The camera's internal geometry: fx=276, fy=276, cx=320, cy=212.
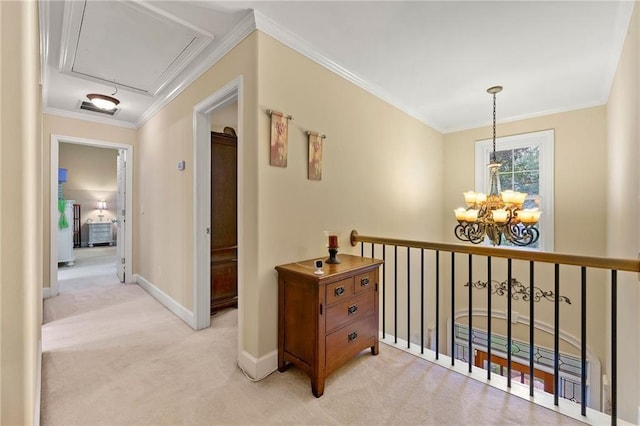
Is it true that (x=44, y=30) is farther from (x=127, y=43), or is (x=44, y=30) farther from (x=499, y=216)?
(x=499, y=216)

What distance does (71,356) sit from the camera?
7.45 feet

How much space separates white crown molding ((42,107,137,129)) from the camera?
151 inches

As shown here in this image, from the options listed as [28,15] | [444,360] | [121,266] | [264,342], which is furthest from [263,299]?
[121,266]

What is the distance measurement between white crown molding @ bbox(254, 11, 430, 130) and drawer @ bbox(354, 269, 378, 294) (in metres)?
1.90

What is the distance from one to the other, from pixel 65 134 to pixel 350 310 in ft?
15.4

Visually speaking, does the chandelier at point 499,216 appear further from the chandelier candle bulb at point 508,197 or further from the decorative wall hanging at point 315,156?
the decorative wall hanging at point 315,156

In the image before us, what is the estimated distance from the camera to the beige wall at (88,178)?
25.0ft

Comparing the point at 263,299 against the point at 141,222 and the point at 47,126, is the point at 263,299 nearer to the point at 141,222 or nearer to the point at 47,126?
the point at 141,222

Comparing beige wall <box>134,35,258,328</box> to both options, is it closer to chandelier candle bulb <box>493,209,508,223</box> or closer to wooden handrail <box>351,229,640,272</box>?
wooden handrail <box>351,229,640,272</box>

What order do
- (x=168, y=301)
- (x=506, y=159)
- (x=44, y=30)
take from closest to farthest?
(x=44, y=30), (x=168, y=301), (x=506, y=159)

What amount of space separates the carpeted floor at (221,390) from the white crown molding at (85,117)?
119 inches

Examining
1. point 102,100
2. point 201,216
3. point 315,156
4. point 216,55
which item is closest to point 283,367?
point 201,216

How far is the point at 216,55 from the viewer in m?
2.41

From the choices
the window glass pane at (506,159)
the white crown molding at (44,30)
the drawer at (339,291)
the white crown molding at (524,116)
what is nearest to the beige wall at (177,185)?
the drawer at (339,291)
